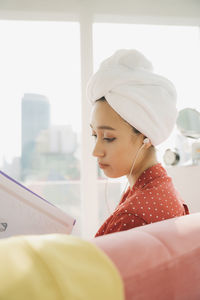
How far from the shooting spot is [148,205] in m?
0.78

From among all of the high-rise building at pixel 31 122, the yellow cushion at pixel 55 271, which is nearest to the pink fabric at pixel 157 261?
the yellow cushion at pixel 55 271

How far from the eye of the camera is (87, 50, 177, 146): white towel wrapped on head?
0.97 meters

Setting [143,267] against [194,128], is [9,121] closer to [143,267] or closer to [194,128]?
[194,128]

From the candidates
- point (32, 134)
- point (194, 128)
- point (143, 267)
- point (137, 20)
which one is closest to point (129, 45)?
point (137, 20)

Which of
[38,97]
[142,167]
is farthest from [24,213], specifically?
[38,97]

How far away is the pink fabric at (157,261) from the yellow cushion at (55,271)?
37 millimetres

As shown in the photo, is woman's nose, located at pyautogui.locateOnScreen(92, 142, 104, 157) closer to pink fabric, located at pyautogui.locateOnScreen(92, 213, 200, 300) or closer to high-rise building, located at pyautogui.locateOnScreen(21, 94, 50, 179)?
pink fabric, located at pyautogui.locateOnScreen(92, 213, 200, 300)

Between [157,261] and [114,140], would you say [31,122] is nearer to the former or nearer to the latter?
[114,140]

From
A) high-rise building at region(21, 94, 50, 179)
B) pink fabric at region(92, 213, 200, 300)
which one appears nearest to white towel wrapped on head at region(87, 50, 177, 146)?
pink fabric at region(92, 213, 200, 300)

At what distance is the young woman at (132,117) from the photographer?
3.18 ft

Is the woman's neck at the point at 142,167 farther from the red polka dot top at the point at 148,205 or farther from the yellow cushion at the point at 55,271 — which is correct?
the yellow cushion at the point at 55,271

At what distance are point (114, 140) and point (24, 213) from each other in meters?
0.40

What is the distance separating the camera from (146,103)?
0.97m

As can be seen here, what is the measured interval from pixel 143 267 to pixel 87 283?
94 mm
